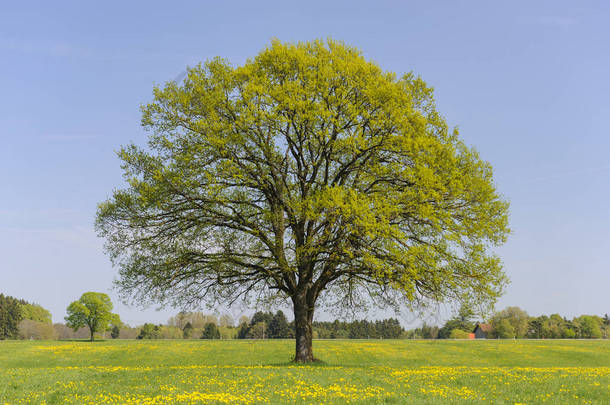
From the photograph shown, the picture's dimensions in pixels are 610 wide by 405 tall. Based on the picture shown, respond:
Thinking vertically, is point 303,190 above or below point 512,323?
above

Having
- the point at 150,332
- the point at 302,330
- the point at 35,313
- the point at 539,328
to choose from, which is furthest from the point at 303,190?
the point at 35,313

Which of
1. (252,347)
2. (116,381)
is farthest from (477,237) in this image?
(252,347)

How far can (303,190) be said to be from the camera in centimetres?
2705

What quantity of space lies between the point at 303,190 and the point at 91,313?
229 ft

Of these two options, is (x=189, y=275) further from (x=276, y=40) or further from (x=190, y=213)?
(x=276, y=40)

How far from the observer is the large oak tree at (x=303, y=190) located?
78.8 ft

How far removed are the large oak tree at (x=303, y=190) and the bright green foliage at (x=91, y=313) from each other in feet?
205

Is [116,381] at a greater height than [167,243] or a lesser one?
lesser

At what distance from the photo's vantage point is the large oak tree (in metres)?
24.0

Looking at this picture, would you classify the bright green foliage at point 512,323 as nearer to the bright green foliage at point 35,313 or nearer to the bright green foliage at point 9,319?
the bright green foliage at point 9,319

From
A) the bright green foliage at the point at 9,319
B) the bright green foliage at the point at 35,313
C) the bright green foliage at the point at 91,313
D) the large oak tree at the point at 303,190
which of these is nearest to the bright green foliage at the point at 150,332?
the bright green foliage at the point at 9,319

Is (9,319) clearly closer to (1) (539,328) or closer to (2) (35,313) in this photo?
(2) (35,313)

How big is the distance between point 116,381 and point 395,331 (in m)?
128

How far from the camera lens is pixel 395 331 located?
139000 mm
